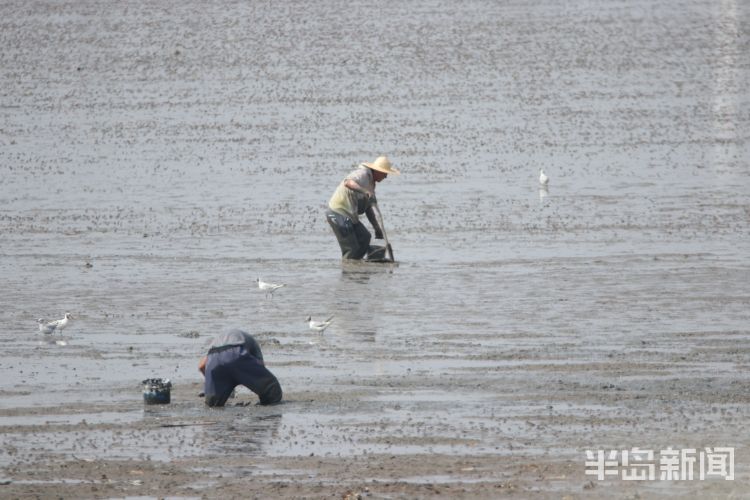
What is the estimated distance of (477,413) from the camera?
478 inches

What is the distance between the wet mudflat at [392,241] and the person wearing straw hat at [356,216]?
1.17 feet

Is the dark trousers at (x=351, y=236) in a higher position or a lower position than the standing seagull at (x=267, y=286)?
higher

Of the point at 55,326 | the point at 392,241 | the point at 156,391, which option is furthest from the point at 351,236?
the point at 156,391

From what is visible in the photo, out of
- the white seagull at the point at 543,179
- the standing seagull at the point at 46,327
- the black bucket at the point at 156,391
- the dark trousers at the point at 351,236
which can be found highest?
the white seagull at the point at 543,179

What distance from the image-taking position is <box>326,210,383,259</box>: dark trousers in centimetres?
2041

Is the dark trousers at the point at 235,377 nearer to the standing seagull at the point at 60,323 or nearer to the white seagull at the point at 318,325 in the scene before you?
the white seagull at the point at 318,325

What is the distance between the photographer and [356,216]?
2044cm

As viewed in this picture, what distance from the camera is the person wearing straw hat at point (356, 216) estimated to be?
66.7 ft

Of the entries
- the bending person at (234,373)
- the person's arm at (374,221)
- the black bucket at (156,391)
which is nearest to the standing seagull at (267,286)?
the person's arm at (374,221)

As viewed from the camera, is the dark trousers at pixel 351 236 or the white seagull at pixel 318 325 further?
the dark trousers at pixel 351 236

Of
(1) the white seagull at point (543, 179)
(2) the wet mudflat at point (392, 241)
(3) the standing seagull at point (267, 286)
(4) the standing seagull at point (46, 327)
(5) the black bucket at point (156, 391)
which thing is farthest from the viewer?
(1) the white seagull at point (543, 179)

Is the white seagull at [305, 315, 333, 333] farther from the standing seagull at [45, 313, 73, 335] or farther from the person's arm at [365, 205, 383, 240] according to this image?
the person's arm at [365, 205, 383, 240]

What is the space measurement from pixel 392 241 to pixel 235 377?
31.3 ft

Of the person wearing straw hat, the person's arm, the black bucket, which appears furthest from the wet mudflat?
the person's arm
